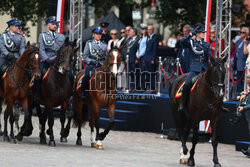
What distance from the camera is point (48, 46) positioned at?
17.2m

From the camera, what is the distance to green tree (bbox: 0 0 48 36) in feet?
103

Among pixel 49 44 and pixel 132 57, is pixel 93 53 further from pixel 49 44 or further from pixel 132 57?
pixel 132 57

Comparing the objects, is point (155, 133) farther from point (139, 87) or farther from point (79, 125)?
point (79, 125)

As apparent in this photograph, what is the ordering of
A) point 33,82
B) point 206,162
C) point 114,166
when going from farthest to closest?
point 33,82, point 206,162, point 114,166

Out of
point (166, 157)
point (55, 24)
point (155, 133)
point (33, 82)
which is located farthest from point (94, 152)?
point (155, 133)

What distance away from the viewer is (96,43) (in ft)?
57.3

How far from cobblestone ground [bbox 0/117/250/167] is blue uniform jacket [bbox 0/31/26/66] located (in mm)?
2164

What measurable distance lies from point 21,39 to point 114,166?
561cm

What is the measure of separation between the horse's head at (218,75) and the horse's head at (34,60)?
428 cm

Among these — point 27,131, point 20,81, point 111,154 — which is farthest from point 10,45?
point 111,154

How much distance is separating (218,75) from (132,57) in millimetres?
9022

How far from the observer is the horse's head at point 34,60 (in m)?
16.2

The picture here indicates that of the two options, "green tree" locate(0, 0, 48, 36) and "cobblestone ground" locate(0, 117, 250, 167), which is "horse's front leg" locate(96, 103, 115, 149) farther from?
"green tree" locate(0, 0, 48, 36)

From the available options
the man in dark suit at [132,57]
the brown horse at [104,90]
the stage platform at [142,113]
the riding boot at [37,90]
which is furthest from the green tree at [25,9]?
the brown horse at [104,90]
